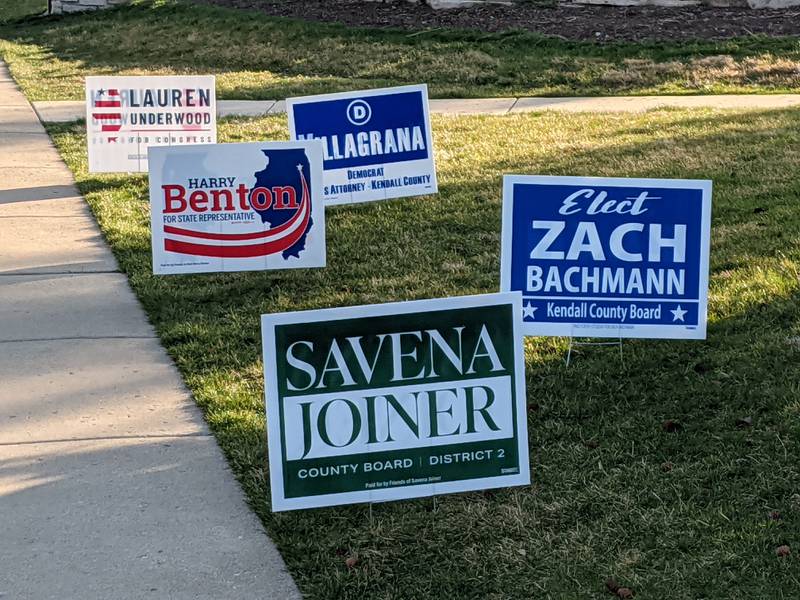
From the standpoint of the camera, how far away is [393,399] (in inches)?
167

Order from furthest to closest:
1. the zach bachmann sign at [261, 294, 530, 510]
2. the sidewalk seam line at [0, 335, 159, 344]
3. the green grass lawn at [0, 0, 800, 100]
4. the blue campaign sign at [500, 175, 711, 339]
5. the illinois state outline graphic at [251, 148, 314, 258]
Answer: the green grass lawn at [0, 0, 800, 100] → the illinois state outline graphic at [251, 148, 314, 258] → the sidewalk seam line at [0, 335, 159, 344] → the blue campaign sign at [500, 175, 711, 339] → the zach bachmann sign at [261, 294, 530, 510]

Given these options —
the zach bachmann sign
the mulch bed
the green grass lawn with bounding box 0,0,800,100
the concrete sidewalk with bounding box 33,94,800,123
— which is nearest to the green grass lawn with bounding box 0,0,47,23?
Result: the green grass lawn with bounding box 0,0,800,100

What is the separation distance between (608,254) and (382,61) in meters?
10.7

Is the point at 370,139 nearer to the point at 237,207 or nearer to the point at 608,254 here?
the point at 237,207

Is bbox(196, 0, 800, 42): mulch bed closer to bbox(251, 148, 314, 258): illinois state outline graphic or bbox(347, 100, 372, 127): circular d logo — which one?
bbox(347, 100, 372, 127): circular d logo

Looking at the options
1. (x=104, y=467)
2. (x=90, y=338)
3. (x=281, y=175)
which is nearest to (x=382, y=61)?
(x=281, y=175)

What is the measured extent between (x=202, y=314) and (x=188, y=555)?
273cm

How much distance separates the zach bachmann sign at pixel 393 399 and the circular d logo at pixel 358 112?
→ 432 centimetres

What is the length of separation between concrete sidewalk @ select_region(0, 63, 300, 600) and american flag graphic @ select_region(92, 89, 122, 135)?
2.14 meters

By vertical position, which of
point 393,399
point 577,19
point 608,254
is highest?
point 577,19

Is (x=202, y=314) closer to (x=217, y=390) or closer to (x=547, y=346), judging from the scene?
(x=217, y=390)

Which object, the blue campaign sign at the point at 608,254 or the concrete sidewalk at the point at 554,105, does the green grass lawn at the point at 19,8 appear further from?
the blue campaign sign at the point at 608,254

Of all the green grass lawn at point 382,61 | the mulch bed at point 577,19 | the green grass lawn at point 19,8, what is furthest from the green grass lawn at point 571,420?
the green grass lawn at point 19,8

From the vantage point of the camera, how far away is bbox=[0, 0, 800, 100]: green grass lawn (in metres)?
14.0
